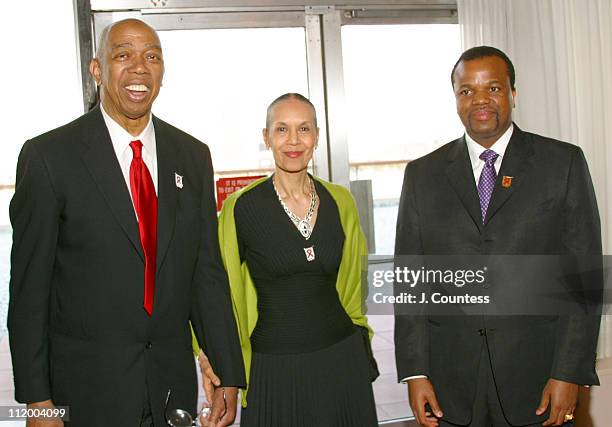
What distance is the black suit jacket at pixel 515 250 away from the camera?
2109mm

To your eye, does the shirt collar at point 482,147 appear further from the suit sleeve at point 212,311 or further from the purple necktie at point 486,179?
the suit sleeve at point 212,311

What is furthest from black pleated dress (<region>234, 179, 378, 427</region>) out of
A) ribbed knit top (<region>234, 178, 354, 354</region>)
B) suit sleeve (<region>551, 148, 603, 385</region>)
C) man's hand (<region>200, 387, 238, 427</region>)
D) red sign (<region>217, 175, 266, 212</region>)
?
red sign (<region>217, 175, 266, 212</region>)

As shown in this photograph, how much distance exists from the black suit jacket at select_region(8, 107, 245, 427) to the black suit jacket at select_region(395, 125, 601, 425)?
849mm

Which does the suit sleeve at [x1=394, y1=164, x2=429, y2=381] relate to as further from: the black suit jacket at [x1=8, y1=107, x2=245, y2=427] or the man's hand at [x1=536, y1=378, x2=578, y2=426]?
the black suit jacket at [x1=8, y1=107, x2=245, y2=427]

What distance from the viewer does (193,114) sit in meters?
4.12

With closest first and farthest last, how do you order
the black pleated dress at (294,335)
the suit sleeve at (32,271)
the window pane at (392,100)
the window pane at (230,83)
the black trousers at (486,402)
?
the suit sleeve at (32,271) < the black trousers at (486,402) < the black pleated dress at (294,335) < the window pane at (230,83) < the window pane at (392,100)

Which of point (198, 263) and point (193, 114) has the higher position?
point (193, 114)

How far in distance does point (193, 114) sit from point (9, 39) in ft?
3.84

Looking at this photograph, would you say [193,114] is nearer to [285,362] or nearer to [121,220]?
[285,362]

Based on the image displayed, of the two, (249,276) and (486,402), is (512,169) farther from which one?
(249,276)

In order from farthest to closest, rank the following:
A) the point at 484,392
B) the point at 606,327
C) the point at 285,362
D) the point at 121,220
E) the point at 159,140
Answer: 1. the point at 606,327
2. the point at 285,362
3. the point at 484,392
4. the point at 159,140
5. the point at 121,220

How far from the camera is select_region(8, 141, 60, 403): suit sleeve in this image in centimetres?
175

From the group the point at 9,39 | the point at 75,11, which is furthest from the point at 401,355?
the point at 9,39

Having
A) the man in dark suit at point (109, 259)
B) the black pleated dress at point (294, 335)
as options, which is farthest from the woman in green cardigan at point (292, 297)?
the man in dark suit at point (109, 259)
